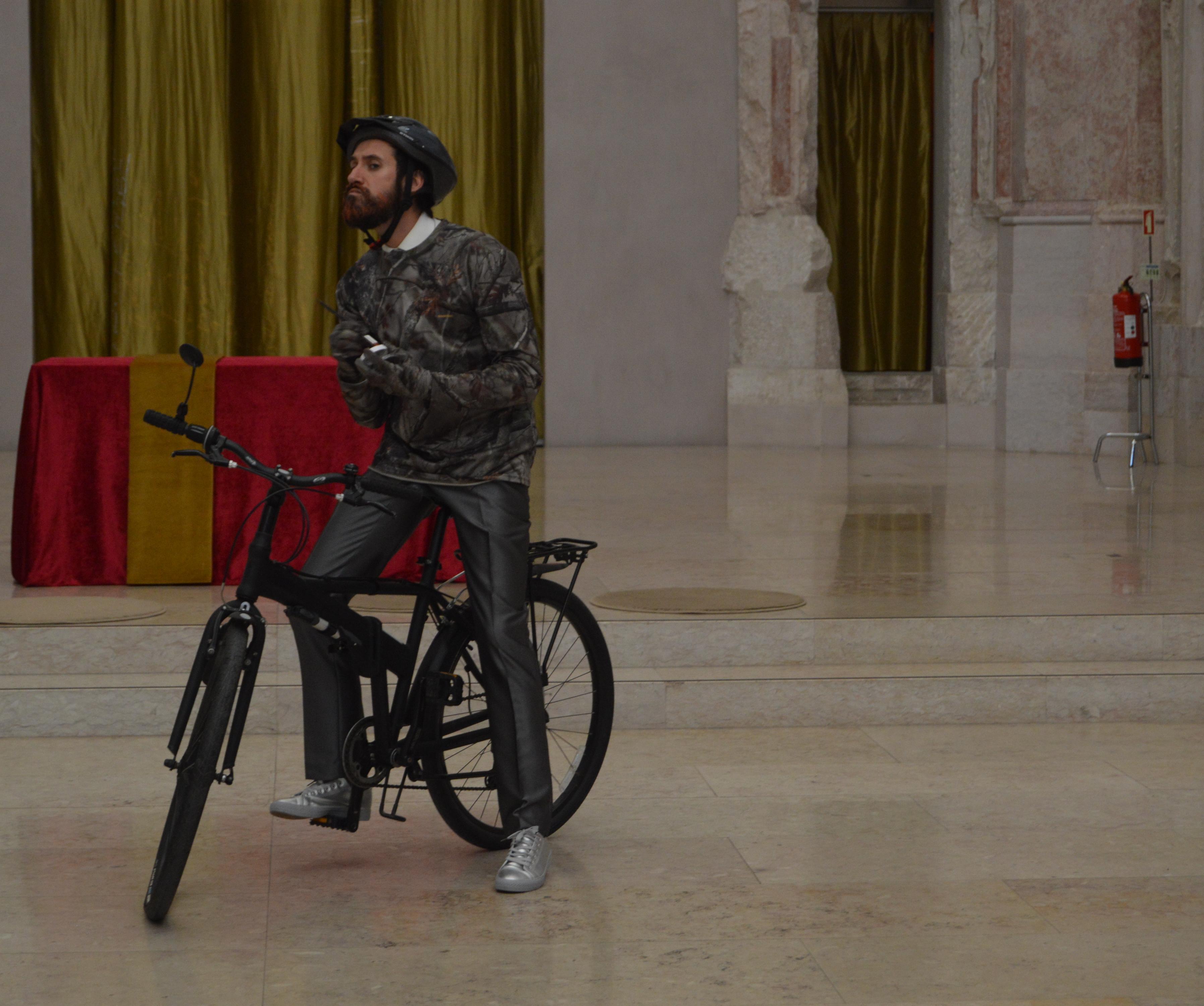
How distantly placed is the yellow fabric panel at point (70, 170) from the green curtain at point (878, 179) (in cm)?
525

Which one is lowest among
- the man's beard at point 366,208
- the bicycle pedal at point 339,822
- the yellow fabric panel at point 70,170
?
the bicycle pedal at point 339,822

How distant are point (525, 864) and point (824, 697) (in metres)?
1.74

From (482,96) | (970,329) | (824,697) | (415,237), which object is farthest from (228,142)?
(415,237)

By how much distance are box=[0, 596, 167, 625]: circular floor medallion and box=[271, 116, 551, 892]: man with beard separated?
1919mm

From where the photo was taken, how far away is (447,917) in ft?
10.5

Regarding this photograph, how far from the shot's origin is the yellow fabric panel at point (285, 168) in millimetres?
11922

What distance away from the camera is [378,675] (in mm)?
3416

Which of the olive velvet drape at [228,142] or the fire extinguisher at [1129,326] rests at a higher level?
the olive velvet drape at [228,142]

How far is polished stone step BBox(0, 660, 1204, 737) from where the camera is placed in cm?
476

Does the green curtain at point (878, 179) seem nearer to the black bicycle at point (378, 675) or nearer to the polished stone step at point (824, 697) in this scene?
the polished stone step at point (824, 697)

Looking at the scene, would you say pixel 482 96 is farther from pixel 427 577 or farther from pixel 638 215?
pixel 427 577

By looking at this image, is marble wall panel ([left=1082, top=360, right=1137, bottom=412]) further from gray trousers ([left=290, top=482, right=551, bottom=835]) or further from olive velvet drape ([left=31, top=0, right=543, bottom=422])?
gray trousers ([left=290, top=482, right=551, bottom=835])

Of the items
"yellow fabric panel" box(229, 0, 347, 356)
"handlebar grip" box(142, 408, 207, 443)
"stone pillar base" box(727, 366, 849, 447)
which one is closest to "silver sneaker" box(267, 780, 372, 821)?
"handlebar grip" box(142, 408, 207, 443)

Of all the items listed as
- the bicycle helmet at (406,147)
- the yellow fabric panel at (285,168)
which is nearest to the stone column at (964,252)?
the yellow fabric panel at (285,168)
